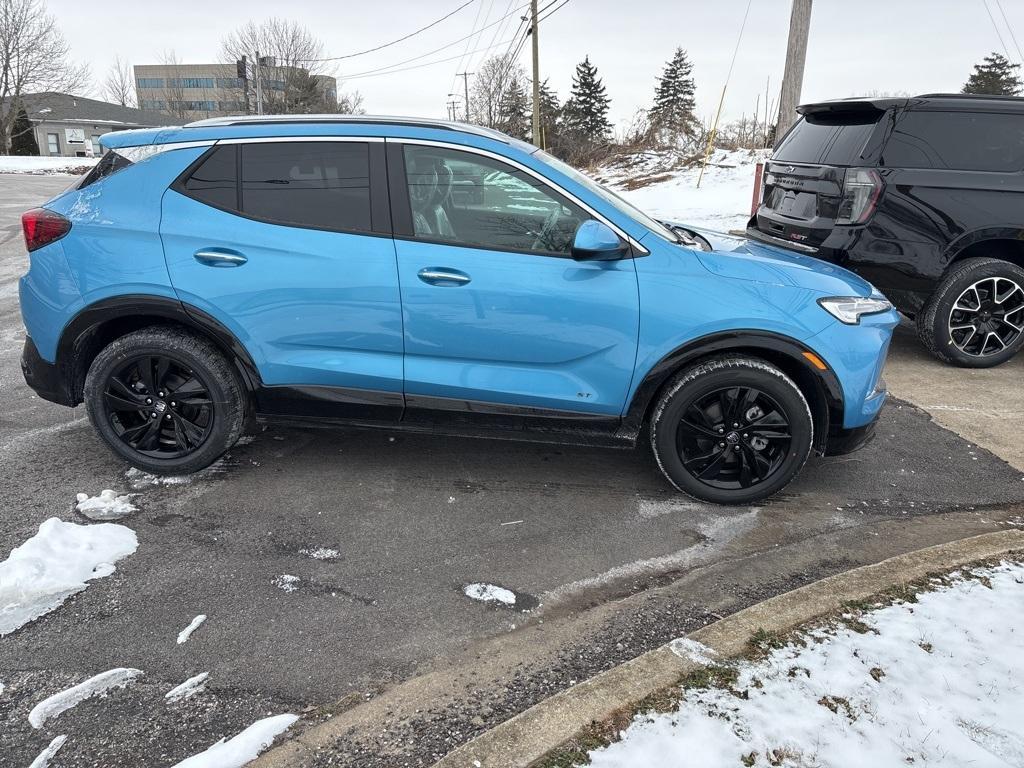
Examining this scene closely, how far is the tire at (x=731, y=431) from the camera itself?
3.39 meters

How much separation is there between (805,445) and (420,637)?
208 cm

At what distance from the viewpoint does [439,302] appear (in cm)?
331

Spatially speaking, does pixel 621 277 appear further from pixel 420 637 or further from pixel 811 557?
pixel 420 637

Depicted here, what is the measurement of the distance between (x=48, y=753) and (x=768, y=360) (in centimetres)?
321

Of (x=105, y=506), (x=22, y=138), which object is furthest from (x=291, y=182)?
(x=22, y=138)

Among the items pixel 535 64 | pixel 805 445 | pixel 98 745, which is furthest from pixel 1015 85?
pixel 98 745

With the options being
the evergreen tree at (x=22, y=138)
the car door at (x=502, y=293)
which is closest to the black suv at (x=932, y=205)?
the car door at (x=502, y=293)

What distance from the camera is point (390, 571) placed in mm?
3010

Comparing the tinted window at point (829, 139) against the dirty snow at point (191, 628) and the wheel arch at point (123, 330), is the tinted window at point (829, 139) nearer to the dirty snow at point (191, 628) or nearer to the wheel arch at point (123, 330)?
the wheel arch at point (123, 330)

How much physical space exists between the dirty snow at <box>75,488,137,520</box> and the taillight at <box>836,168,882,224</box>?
516 centimetres

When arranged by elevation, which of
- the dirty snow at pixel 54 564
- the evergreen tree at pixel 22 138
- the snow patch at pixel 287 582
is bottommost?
the snow patch at pixel 287 582

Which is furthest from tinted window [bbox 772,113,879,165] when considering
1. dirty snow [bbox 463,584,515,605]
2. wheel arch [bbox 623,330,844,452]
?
dirty snow [bbox 463,584,515,605]

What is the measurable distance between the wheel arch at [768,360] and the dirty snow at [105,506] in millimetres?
2474

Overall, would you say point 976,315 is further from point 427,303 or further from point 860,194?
point 427,303
